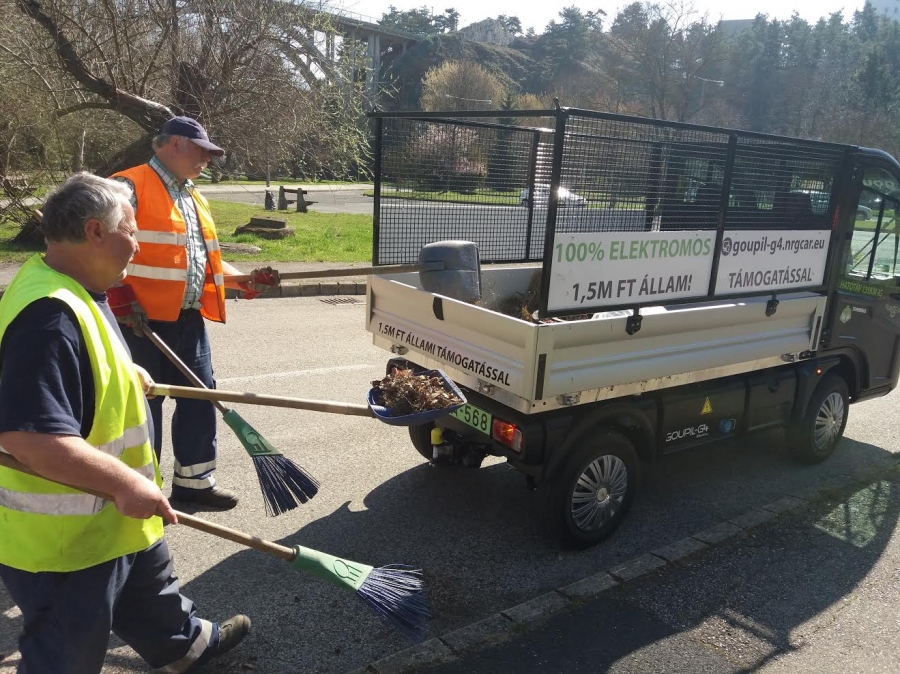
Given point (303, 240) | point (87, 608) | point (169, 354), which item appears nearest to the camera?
point (87, 608)

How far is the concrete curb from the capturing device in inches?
116

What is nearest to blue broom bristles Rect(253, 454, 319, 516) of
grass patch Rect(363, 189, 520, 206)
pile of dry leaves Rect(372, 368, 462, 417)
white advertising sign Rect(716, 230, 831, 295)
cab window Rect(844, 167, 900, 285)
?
pile of dry leaves Rect(372, 368, 462, 417)

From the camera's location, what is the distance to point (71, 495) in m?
2.06

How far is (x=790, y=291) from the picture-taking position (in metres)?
4.74

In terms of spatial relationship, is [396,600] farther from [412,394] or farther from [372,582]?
[412,394]

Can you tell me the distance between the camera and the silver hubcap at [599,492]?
3.85 metres

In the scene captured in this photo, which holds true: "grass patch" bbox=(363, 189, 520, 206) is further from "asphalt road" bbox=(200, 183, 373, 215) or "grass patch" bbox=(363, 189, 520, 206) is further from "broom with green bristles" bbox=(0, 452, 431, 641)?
"asphalt road" bbox=(200, 183, 373, 215)

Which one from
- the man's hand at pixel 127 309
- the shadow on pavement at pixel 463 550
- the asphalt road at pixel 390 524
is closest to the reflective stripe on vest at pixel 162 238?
the man's hand at pixel 127 309

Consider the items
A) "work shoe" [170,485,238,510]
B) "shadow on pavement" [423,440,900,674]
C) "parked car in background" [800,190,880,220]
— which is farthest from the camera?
"parked car in background" [800,190,880,220]

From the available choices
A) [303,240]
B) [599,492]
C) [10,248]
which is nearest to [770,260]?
[599,492]

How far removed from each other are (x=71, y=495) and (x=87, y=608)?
34 centimetres

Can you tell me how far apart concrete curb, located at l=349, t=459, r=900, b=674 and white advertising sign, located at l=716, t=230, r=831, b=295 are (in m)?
1.39

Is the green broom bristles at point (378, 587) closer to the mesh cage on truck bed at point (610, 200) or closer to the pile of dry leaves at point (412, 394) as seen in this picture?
the pile of dry leaves at point (412, 394)

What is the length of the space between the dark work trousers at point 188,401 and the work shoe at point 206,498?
0.03 metres
